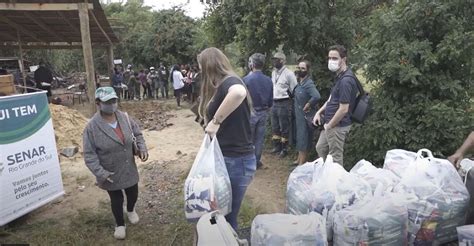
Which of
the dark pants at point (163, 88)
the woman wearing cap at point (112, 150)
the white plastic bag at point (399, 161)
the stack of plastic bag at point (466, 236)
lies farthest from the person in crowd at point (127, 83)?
the stack of plastic bag at point (466, 236)

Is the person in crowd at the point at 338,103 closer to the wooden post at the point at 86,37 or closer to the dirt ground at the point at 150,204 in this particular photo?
the dirt ground at the point at 150,204

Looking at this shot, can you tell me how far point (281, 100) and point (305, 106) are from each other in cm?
67

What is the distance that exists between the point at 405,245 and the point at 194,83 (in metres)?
10.4

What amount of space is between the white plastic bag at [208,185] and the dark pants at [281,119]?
10.9 ft

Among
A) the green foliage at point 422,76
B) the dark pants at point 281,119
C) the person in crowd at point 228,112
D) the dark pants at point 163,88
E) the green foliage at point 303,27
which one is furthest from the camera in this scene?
the dark pants at point 163,88

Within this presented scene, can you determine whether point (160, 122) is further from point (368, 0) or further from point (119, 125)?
point (119, 125)

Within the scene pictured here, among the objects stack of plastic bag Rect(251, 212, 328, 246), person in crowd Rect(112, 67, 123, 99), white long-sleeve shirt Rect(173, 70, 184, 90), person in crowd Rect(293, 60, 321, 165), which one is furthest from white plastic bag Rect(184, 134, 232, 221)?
person in crowd Rect(112, 67, 123, 99)

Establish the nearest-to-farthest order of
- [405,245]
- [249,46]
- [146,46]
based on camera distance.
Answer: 1. [405,245]
2. [249,46]
3. [146,46]

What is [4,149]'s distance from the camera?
11.6 ft

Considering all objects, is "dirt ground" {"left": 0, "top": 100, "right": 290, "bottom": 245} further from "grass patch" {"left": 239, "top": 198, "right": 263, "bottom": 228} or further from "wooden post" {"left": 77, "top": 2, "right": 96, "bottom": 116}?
"wooden post" {"left": 77, "top": 2, "right": 96, "bottom": 116}

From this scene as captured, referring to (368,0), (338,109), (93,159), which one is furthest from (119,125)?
(368,0)

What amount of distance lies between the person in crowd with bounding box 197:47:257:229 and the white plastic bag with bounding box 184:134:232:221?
0.11m

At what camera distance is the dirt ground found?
12.0 feet

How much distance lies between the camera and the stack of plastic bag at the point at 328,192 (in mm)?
2326
